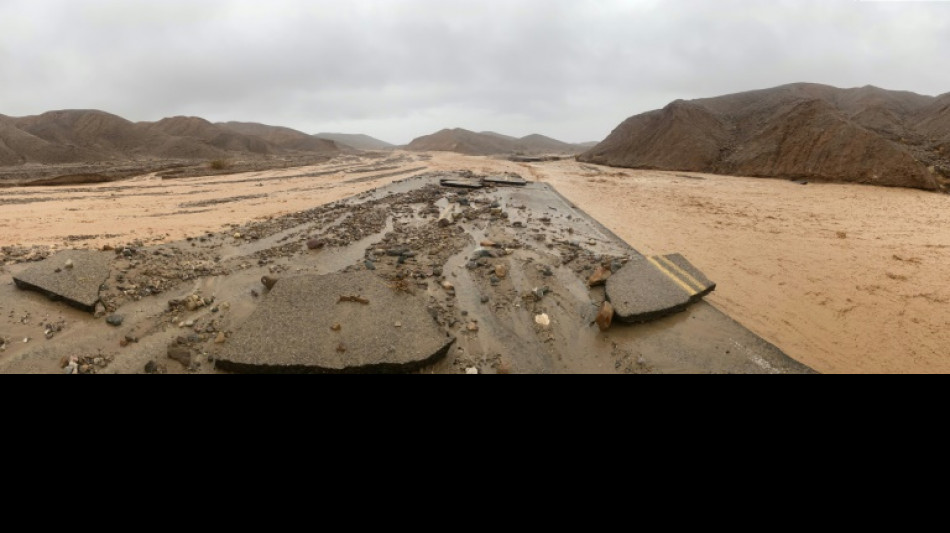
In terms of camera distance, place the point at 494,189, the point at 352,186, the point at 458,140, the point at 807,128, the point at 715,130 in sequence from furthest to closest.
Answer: the point at 458,140
the point at 715,130
the point at 807,128
the point at 352,186
the point at 494,189

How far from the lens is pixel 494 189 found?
1154cm

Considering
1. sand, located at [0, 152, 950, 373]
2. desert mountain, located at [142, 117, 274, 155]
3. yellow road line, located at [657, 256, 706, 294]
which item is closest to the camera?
sand, located at [0, 152, 950, 373]

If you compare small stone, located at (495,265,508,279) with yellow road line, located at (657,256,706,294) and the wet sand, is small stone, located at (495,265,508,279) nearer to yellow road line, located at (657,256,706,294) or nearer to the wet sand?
yellow road line, located at (657,256,706,294)

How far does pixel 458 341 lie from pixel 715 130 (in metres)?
26.6

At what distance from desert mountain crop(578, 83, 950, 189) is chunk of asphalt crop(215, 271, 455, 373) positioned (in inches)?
713

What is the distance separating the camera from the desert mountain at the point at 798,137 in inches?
582

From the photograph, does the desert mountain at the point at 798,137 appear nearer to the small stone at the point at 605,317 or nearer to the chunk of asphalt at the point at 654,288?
the chunk of asphalt at the point at 654,288

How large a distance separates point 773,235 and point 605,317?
5167 mm

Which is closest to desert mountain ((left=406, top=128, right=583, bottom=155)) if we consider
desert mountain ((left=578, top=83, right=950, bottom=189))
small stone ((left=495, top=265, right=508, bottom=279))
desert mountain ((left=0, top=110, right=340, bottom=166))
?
desert mountain ((left=0, top=110, right=340, bottom=166))

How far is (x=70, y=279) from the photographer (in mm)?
3691

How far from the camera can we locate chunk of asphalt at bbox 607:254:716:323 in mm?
3740

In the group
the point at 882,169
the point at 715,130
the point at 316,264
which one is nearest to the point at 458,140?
the point at 715,130

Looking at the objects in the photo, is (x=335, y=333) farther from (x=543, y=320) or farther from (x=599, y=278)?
(x=599, y=278)
